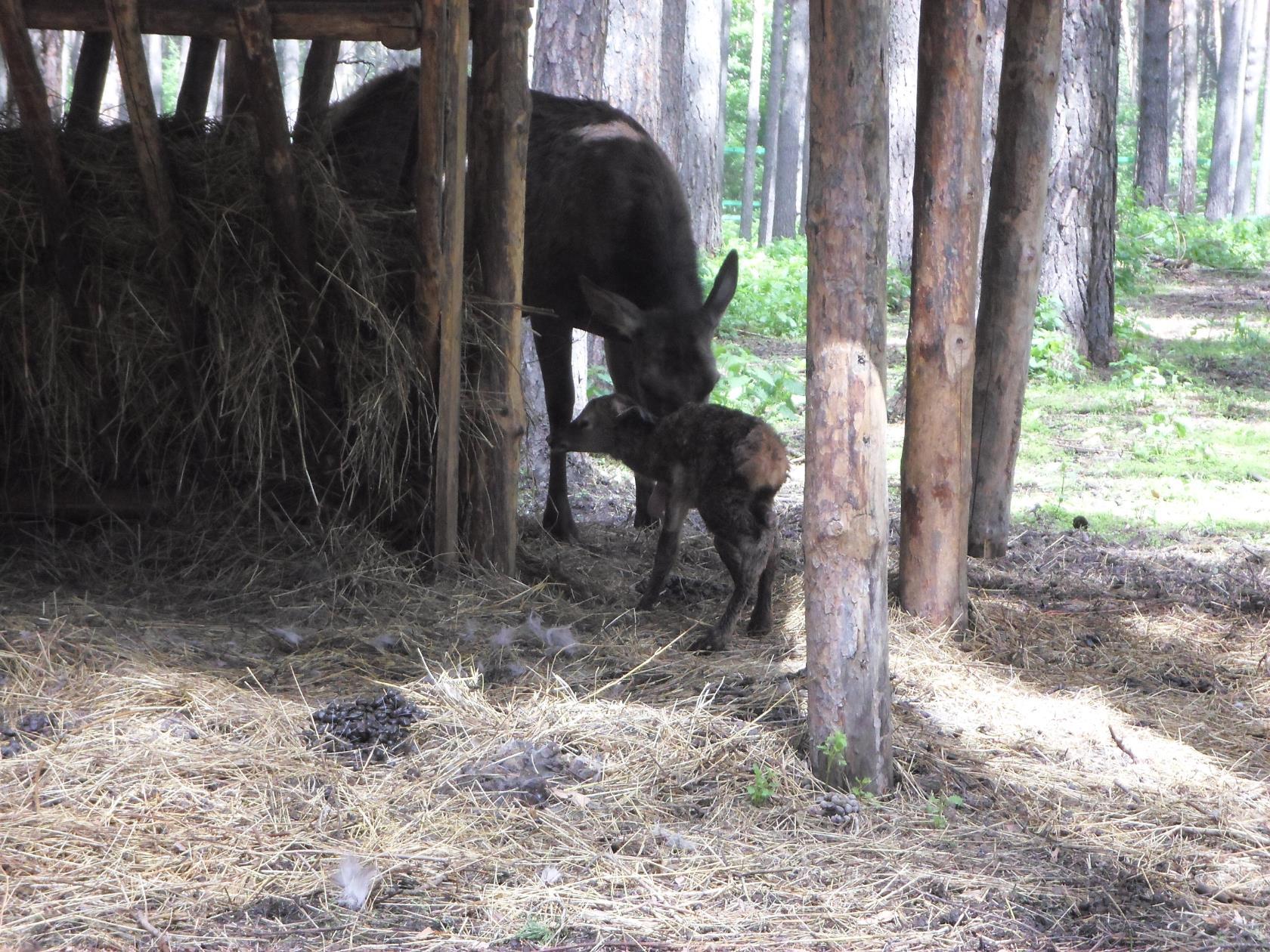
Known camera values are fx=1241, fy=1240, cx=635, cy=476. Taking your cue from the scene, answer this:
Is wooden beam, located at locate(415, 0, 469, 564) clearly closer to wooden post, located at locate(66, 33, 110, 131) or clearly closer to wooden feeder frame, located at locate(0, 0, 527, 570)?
wooden feeder frame, located at locate(0, 0, 527, 570)

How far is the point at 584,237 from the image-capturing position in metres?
7.19

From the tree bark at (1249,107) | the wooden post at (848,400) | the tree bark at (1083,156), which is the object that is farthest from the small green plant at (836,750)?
the tree bark at (1249,107)

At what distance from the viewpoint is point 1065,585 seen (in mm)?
6434

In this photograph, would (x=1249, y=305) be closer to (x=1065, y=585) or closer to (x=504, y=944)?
(x=1065, y=585)

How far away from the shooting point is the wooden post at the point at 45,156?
5.12 meters

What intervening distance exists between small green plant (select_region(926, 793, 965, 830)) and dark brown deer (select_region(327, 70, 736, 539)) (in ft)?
11.0

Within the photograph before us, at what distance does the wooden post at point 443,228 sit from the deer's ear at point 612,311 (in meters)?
0.93

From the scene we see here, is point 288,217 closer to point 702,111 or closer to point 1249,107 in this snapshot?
point 702,111

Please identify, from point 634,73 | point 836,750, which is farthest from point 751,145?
point 836,750

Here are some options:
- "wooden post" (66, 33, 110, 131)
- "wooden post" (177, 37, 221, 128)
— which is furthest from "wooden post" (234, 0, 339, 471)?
"wooden post" (66, 33, 110, 131)

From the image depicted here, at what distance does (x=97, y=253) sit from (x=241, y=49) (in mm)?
1301

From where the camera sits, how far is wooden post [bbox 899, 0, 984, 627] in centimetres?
518

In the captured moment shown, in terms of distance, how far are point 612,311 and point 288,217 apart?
185 centimetres

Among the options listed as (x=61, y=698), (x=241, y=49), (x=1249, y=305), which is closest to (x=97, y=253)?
(x=241, y=49)
